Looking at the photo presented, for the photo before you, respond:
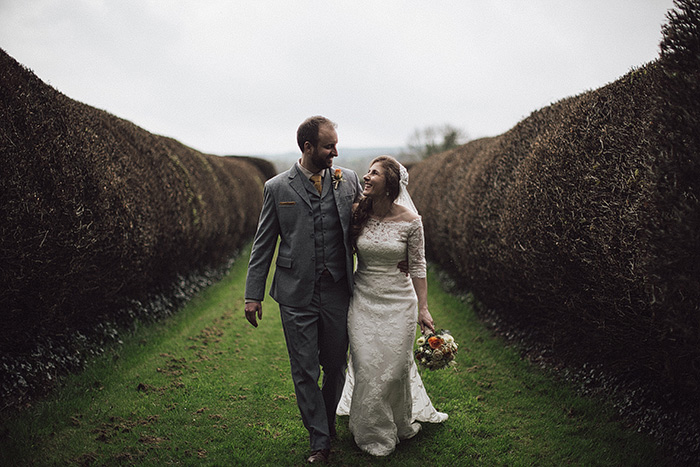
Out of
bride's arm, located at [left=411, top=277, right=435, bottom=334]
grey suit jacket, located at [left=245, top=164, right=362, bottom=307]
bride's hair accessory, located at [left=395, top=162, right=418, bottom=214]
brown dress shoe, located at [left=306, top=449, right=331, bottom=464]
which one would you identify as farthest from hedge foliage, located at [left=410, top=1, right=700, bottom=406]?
brown dress shoe, located at [left=306, top=449, right=331, bottom=464]

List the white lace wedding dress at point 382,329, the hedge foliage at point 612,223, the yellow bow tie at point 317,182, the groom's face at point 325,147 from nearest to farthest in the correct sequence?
1. the hedge foliage at point 612,223
2. the groom's face at point 325,147
3. the white lace wedding dress at point 382,329
4. the yellow bow tie at point 317,182

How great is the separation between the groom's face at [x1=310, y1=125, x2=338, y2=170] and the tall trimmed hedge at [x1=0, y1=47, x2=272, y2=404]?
259 centimetres

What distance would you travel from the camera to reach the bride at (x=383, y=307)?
11.1ft

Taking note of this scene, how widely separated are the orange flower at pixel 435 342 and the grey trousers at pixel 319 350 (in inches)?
26.3

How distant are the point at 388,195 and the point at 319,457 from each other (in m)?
2.05

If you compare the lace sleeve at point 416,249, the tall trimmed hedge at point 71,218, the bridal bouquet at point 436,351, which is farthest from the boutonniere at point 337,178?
the tall trimmed hedge at point 71,218

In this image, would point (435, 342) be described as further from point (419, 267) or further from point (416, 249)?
point (416, 249)

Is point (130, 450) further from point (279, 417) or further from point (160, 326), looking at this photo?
point (160, 326)

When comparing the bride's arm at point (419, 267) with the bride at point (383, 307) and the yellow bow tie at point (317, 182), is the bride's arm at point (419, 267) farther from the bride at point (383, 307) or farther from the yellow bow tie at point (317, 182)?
the yellow bow tie at point (317, 182)

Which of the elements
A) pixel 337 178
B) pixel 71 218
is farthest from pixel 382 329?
pixel 71 218

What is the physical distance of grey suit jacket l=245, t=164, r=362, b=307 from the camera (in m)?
3.33

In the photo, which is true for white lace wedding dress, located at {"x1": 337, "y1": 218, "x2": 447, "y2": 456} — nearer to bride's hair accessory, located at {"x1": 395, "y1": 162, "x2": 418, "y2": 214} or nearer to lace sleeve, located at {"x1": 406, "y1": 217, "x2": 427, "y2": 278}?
lace sleeve, located at {"x1": 406, "y1": 217, "x2": 427, "y2": 278}

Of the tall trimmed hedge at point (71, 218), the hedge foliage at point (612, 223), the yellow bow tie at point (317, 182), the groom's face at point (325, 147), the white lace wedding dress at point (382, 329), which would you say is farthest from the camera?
the tall trimmed hedge at point (71, 218)

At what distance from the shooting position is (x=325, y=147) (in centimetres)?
331
